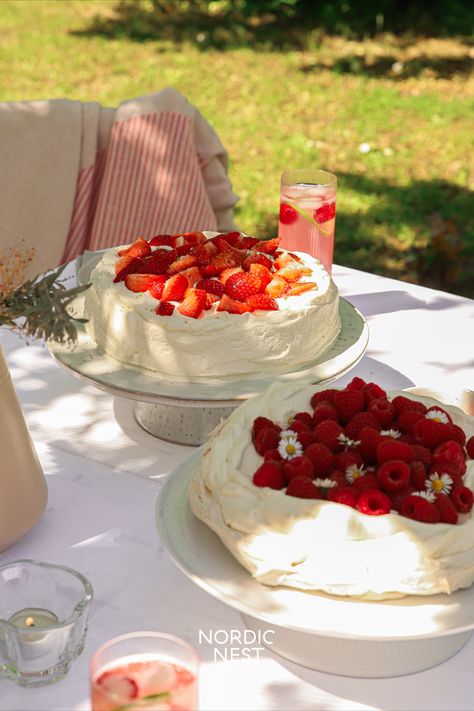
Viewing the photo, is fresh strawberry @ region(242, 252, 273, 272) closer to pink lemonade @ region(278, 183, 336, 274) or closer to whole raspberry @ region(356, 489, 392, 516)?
pink lemonade @ region(278, 183, 336, 274)

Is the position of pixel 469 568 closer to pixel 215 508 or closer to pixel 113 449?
pixel 215 508

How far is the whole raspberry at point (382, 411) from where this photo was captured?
1.39 meters

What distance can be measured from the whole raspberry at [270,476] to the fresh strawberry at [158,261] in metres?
0.72

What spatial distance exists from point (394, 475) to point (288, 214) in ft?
3.67

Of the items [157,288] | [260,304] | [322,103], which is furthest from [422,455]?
[322,103]

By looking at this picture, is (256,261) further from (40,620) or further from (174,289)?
(40,620)

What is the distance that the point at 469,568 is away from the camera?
4.00 ft

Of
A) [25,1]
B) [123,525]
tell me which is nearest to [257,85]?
[25,1]

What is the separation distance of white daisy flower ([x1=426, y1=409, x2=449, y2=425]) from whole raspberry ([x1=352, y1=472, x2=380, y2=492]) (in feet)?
0.55

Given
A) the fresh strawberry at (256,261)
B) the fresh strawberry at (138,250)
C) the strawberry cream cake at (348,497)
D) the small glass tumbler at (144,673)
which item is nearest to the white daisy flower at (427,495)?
the strawberry cream cake at (348,497)

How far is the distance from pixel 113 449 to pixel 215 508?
53cm

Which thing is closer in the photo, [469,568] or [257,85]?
[469,568]

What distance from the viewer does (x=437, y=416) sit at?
4.63ft

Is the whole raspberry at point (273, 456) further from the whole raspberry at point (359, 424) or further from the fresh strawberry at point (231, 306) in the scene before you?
the fresh strawberry at point (231, 306)
